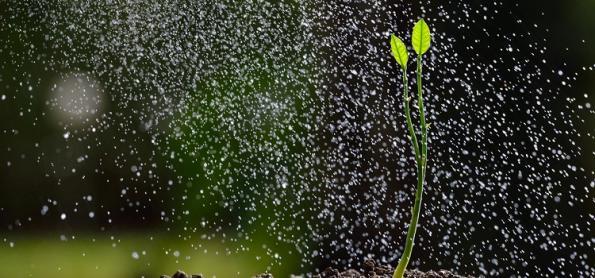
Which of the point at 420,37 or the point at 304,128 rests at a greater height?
the point at 304,128

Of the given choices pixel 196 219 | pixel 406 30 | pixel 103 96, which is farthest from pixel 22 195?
pixel 406 30

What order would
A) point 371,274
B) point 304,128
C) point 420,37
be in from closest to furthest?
point 420,37 < point 371,274 < point 304,128

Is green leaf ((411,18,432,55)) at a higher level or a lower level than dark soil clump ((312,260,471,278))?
higher

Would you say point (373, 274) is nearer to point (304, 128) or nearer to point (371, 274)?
point (371, 274)

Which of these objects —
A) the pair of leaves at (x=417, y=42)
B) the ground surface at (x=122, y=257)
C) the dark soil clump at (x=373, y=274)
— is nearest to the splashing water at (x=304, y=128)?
the ground surface at (x=122, y=257)

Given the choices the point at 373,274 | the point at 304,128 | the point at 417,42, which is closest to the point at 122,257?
the point at 304,128

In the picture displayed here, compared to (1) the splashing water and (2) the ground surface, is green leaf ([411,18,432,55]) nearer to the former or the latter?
(1) the splashing water

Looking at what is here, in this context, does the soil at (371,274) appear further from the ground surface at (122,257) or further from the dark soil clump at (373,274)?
the ground surface at (122,257)

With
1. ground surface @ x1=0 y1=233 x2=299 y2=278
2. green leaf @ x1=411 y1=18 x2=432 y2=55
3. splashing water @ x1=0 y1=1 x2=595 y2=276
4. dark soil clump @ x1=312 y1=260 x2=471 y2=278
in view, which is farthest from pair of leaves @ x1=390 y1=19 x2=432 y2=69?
ground surface @ x1=0 y1=233 x2=299 y2=278

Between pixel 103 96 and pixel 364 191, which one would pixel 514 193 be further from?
pixel 103 96

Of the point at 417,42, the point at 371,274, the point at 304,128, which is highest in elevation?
the point at 304,128
